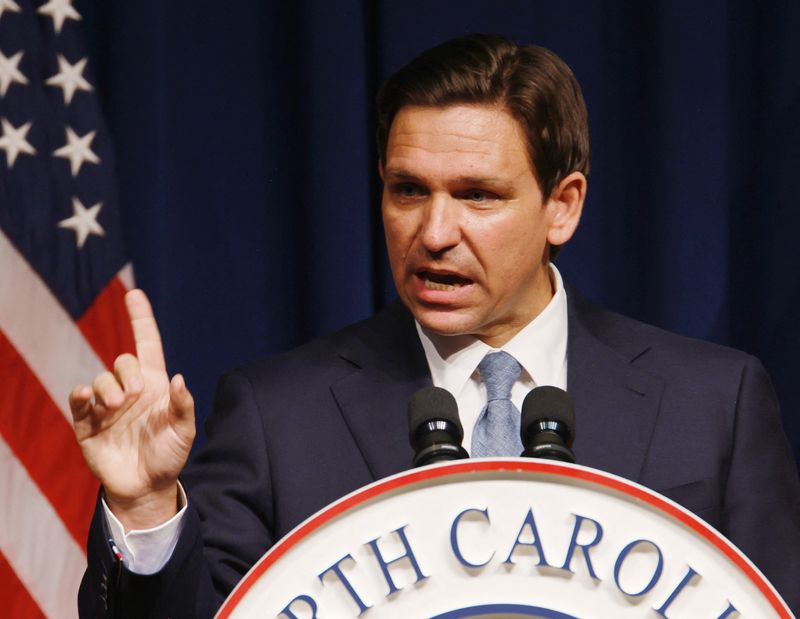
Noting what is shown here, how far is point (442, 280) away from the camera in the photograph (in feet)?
5.12

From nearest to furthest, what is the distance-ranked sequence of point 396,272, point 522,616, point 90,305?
point 522,616, point 396,272, point 90,305

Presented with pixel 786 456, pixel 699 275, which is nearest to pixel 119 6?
pixel 699 275

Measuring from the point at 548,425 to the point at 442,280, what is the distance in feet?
1.81

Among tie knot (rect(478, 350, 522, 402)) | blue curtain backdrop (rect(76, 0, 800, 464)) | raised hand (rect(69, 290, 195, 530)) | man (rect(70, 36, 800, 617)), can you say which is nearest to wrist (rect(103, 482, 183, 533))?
raised hand (rect(69, 290, 195, 530))

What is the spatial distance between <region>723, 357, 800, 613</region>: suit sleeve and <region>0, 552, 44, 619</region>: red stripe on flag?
115 centimetres

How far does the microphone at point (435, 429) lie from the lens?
3.30 ft

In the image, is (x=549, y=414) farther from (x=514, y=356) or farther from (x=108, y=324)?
(x=108, y=324)

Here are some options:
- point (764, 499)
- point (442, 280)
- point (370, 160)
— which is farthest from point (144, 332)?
point (370, 160)

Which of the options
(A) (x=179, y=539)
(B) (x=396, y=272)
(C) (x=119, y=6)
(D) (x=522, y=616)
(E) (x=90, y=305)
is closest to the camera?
(D) (x=522, y=616)

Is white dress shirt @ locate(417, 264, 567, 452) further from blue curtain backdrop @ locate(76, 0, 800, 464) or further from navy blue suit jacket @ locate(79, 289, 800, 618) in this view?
blue curtain backdrop @ locate(76, 0, 800, 464)

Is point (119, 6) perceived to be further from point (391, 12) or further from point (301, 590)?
point (301, 590)

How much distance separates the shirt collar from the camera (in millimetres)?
1639

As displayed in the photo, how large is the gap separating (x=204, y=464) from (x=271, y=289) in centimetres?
80

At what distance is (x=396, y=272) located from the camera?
1578 millimetres
